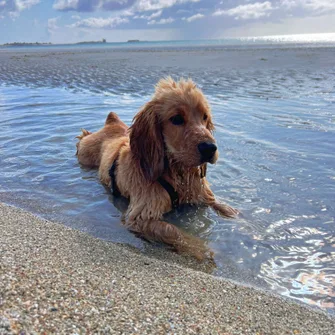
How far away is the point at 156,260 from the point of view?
361cm

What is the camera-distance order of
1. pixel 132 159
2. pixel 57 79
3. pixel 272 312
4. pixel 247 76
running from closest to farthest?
1. pixel 272 312
2. pixel 132 159
3. pixel 247 76
4. pixel 57 79

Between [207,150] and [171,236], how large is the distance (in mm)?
989

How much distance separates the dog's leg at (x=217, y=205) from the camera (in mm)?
4777

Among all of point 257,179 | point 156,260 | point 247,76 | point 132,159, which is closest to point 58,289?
point 156,260

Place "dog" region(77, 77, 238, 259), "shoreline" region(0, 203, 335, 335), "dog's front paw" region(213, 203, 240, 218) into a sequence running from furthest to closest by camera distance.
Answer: "dog's front paw" region(213, 203, 240, 218)
"dog" region(77, 77, 238, 259)
"shoreline" region(0, 203, 335, 335)

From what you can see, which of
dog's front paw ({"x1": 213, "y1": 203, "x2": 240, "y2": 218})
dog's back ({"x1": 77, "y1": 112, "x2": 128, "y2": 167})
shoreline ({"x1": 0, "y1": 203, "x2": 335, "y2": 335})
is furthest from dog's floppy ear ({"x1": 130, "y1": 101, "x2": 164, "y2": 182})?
dog's back ({"x1": 77, "y1": 112, "x2": 128, "y2": 167})

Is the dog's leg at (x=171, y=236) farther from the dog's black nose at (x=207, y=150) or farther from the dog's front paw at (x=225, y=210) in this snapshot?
the dog's black nose at (x=207, y=150)

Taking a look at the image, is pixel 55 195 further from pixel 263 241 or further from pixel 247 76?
pixel 247 76

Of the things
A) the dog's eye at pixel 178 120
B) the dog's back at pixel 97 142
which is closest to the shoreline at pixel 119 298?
the dog's eye at pixel 178 120

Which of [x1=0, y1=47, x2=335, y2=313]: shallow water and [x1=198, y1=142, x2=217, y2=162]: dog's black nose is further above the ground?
[x1=198, y1=142, x2=217, y2=162]: dog's black nose

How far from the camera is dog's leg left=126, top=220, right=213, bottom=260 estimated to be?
13.2ft

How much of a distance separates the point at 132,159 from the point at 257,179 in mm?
1966

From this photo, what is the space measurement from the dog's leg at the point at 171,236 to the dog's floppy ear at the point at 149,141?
0.59m

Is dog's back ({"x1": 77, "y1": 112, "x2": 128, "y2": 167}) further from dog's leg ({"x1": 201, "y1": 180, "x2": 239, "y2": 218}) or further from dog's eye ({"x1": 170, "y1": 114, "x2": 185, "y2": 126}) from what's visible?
dog's eye ({"x1": 170, "y1": 114, "x2": 185, "y2": 126})
